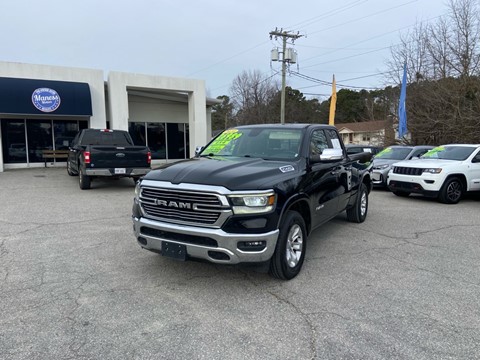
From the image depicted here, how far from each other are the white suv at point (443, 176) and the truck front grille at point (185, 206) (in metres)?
8.03

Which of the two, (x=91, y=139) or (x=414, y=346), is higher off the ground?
(x=91, y=139)

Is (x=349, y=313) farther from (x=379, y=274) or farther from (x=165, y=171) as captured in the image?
(x=165, y=171)

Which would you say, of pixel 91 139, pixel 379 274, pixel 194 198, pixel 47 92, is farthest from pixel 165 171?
pixel 47 92

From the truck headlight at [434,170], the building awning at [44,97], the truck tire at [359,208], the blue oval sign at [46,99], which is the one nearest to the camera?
the truck tire at [359,208]

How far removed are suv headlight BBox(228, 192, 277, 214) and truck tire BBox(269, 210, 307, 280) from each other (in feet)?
1.24

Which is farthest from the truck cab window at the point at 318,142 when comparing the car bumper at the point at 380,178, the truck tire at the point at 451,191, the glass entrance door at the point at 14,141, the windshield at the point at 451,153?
the glass entrance door at the point at 14,141

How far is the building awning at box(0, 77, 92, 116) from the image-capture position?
1603 centimetres

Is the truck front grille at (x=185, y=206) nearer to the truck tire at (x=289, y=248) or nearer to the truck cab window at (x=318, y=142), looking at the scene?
the truck tire at (x=289, y=248)

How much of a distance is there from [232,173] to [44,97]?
51.8 feet

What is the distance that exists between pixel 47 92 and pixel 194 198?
1585 centimetres

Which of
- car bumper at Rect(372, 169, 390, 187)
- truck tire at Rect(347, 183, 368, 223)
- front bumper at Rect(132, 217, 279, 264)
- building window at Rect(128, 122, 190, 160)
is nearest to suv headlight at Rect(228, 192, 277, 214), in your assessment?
front bumper at Rect(132, 217, 279, 264)

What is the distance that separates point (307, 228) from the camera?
481 centimetres

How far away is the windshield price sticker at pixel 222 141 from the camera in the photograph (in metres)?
5.65

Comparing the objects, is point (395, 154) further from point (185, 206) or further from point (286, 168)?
point (185, 206)
